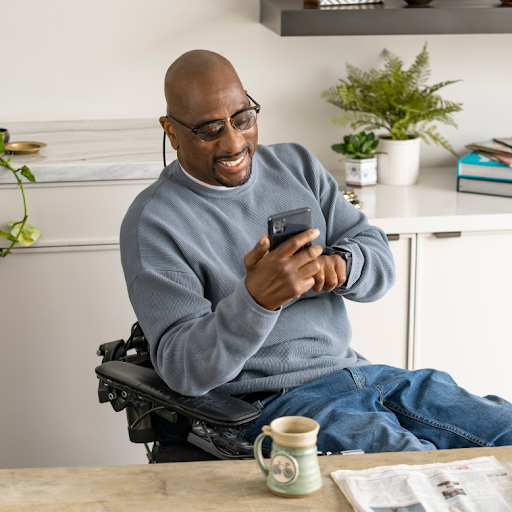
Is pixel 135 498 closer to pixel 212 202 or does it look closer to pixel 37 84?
pixel 212 202

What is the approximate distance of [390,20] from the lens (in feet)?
6.52

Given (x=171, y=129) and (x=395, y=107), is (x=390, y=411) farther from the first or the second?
(x=395, y=107)

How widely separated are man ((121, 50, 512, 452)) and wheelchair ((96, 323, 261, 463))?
4cm

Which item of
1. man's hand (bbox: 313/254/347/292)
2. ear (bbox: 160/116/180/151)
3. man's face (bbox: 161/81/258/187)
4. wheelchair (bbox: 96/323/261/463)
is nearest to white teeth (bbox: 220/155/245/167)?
man's face (bbox: 161/81/258/187)

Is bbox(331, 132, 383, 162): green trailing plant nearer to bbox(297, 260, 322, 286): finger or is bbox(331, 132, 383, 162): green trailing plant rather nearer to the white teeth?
the white teeth

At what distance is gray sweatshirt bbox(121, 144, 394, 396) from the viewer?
3.89 feet

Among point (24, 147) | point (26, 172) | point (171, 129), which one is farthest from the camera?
point (24, 147)

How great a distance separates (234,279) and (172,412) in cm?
30

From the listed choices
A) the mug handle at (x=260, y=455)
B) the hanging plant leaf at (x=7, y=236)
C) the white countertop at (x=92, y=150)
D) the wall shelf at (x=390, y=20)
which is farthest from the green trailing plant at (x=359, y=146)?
the mug handle at (x=260, y=455)

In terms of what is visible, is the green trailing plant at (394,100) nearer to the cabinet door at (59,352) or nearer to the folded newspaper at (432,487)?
the cabinet door at (59,352)

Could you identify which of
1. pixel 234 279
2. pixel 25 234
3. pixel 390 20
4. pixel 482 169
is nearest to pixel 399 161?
pixel 482 169

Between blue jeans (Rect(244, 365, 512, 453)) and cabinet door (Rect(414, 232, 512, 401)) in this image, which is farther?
cabinet door (Rect(414, 232, 512, 401))

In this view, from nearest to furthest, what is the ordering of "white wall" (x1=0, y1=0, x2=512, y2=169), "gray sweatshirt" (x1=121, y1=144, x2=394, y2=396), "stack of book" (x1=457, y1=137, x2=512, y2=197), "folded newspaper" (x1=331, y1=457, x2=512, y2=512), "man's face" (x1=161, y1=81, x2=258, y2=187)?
1. "folded newspaper" (x1=331, y1=457, x2=512, y2=512)
2. "gray sweatshirt" (x1=121, y1=144, x2=394, y2=396)
3. "man's face" (x1=161, y1=81, x2=258, y2=187)
4. "stack of book" (x1=457, y1=137, x2=512, y2=197)
5. "white wall" (x1=0, y1=0, x2=512, y2=169)

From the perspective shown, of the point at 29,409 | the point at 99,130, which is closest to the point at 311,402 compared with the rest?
the point at 29,409
